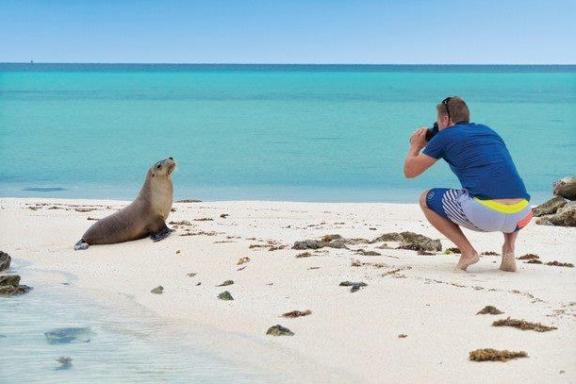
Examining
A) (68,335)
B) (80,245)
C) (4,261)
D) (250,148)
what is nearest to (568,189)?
(80,245)

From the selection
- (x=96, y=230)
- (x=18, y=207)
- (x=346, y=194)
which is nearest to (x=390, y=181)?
(x=346, y=194)

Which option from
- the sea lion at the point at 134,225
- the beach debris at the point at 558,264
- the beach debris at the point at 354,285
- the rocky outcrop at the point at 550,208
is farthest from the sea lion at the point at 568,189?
the beach debris at the point at 354,285

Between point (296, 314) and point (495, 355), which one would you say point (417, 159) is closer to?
point (296, 314)

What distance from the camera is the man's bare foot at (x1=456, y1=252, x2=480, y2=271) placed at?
7.48m

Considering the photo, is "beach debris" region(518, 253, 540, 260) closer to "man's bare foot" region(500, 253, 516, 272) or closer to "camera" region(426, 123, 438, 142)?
"man's bare foot" region(500, 253, 516, 272)

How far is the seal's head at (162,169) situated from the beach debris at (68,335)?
13.8 feet

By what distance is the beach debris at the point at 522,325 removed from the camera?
593 centimetres

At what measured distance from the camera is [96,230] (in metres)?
10.5

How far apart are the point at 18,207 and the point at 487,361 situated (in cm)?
990

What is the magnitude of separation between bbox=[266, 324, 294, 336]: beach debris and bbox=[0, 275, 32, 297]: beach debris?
260cm

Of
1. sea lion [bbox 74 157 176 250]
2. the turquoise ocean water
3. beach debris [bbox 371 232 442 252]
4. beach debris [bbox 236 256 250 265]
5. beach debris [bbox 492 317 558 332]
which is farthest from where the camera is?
the turquoise ocean water

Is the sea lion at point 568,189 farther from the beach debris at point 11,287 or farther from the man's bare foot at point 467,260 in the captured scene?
the beach debris at point 11,287

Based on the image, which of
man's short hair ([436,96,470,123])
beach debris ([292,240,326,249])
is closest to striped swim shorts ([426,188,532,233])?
man's short hair ([436,96,470,123])

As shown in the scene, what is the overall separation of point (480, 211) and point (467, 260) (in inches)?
18.7
